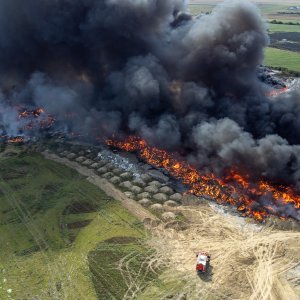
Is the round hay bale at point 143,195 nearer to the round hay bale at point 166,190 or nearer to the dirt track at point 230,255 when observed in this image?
the dirt track at point 230,255

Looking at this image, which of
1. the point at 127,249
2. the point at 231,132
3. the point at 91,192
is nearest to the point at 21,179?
the point at 91,192

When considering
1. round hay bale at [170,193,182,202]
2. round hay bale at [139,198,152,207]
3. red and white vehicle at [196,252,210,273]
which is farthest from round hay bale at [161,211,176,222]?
red and white vehicle at [196,252,210,273]

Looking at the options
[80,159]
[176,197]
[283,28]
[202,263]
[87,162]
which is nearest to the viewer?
[202,263]

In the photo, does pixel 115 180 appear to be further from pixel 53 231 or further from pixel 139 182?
pixel 53 231

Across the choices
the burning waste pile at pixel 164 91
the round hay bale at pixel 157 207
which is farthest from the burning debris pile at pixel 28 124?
the round hay bale at pixel 157 207

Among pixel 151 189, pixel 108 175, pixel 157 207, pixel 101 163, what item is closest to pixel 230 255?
pixel 157 207

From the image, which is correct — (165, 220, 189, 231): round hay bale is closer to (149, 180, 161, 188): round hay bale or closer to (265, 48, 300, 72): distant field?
(149, 180, 161, 188): round hay bale
